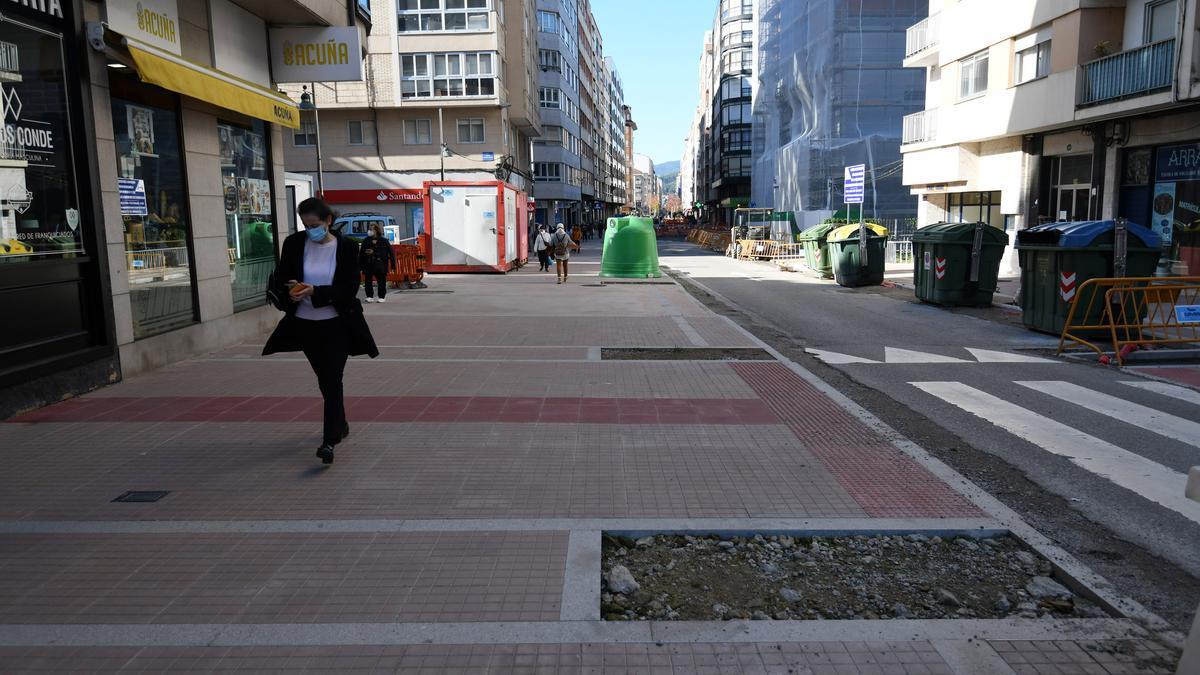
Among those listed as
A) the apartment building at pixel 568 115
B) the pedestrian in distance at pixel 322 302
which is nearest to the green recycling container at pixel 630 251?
the pedestrian in distance at pixel 322 302

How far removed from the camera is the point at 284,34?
1217 cm

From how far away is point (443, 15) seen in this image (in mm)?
39469

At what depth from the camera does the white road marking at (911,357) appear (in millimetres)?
10227

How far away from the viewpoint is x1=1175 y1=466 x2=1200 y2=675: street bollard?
9.05ft

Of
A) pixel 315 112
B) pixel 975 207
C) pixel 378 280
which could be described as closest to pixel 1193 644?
pixel 378 280

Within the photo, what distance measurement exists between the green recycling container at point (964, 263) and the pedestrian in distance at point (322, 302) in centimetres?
1353

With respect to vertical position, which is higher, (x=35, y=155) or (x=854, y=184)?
(x=854, y=184)

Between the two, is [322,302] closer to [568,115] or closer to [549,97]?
[549,97]

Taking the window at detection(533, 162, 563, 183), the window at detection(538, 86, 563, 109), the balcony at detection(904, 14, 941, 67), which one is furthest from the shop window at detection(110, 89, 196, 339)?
the window at detection(533, 162, 563, 183)

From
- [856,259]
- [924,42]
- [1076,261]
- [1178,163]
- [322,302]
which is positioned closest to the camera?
[322,302]

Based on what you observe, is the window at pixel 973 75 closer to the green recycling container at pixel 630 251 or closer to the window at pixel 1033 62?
the window at pixel 1033 62

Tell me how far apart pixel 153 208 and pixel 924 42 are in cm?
2787

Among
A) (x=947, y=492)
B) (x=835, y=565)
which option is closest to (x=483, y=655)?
(x=835, y=565)

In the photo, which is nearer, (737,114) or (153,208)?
(153,208)
